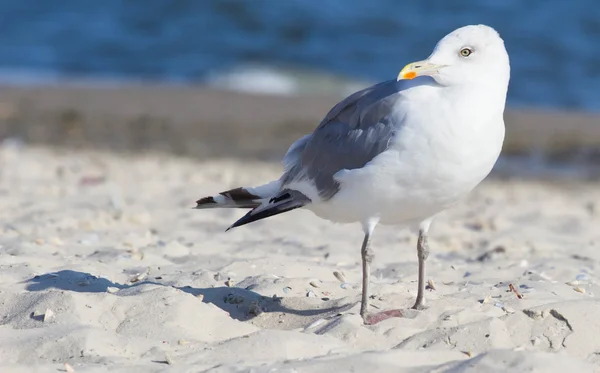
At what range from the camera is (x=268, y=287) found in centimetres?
530

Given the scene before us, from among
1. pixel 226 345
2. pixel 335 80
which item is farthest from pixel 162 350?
pixel 335 80

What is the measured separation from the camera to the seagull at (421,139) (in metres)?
4.46

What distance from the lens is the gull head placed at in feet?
14.9

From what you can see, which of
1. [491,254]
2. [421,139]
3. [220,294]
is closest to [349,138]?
[421,139]

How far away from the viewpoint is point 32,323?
453cm

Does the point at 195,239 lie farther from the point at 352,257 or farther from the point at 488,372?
the point at 488,372

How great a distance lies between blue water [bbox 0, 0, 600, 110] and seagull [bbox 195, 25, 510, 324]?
10596mm

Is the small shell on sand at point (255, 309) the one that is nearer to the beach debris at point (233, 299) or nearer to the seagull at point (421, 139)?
the beach debris at point (233, 299)

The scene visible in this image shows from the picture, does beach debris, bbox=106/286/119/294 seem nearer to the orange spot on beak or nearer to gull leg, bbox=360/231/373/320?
gull leg, bbox=360/231/373/320

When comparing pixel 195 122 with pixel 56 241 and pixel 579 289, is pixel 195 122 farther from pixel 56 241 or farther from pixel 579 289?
pixel 579 289

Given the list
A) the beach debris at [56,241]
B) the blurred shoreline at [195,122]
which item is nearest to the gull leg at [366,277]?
Answer: the beach debris at [56,241]

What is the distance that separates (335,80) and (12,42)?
6161 millimetres

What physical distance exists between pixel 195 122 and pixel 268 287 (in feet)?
24.2

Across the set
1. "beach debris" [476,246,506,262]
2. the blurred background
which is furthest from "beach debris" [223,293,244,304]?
the blurred background
